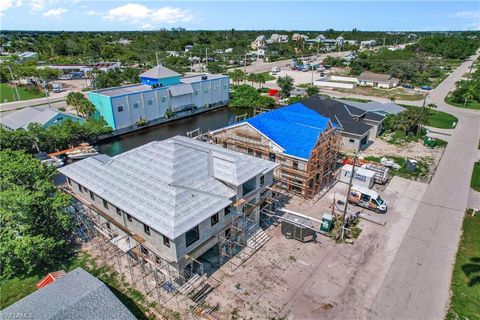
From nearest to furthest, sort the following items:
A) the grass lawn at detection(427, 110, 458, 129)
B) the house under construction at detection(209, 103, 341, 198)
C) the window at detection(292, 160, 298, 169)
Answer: the house under construction at detection(209, 103, 341, 198) < the window at detection(292, 160, 298, 169) < the grass lawn at detection(427, 110, 458, 129)

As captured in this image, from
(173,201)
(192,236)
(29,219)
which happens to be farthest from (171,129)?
(192,236)

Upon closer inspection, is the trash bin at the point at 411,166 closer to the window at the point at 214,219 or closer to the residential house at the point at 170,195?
the residential house at the point at 170,195

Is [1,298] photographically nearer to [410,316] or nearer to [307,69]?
[410,316]

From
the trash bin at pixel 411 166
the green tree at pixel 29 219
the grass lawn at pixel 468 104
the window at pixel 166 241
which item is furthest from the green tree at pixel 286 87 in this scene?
the window at pixel 166 241

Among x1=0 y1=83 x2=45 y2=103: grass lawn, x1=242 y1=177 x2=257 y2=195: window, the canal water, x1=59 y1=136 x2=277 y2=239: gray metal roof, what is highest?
x1=59 y1=136 x2=277 y2=239: gray metal roof

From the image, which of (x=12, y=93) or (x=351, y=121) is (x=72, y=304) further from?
(x=12, y=93)

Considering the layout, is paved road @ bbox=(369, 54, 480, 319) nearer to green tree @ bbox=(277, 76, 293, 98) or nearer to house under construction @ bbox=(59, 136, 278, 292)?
house under construction @ bbox=(59, 136, 278, 292)

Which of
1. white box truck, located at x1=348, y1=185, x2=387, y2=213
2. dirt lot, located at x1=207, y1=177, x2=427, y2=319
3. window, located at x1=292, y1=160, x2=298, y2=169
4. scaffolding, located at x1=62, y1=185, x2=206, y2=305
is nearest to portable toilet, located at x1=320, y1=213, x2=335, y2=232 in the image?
dirt lot, located at x1=207, y1=177, x2=427, y2=319
